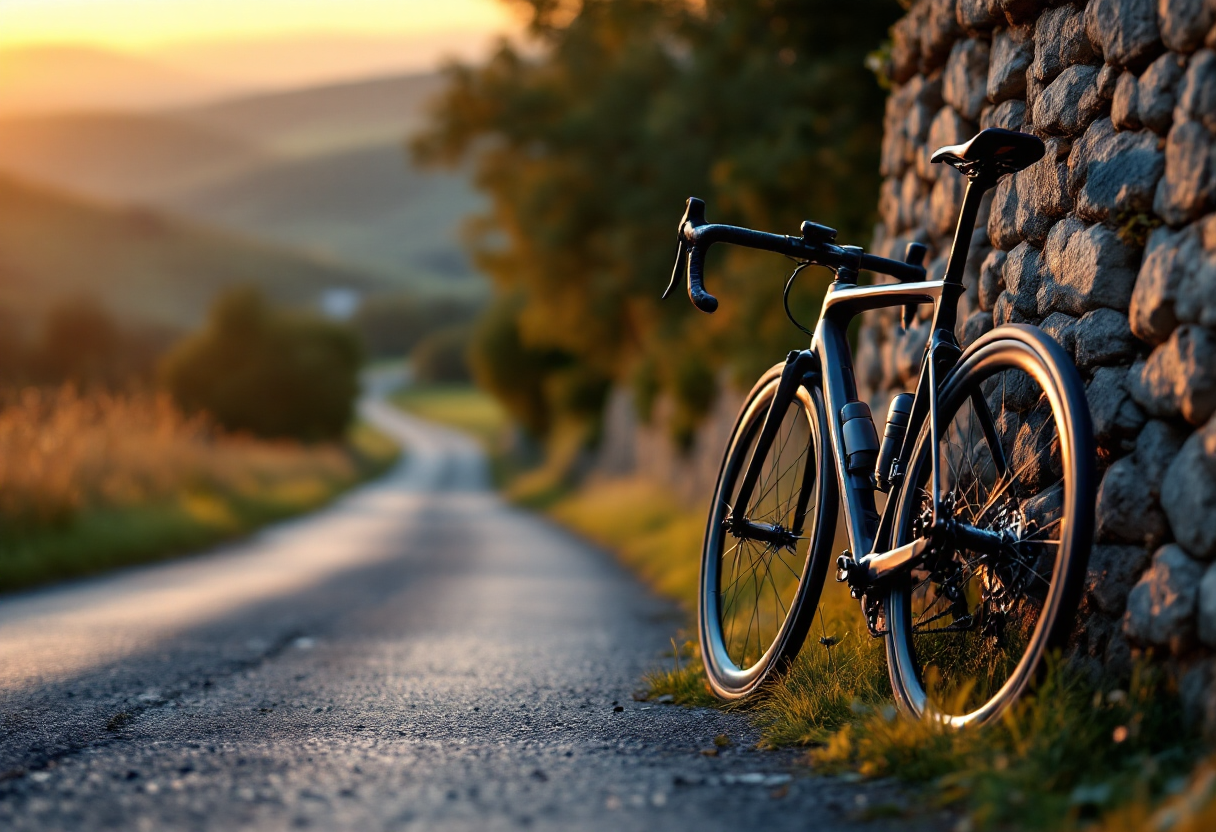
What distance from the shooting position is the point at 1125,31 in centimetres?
319

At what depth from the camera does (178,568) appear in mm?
11828

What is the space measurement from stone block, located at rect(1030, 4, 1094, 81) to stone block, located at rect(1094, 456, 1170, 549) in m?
1.36

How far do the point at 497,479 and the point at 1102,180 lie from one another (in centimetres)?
4270

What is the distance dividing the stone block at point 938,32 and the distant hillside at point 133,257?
101m

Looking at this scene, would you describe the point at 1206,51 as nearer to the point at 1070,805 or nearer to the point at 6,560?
the point at 1070,805

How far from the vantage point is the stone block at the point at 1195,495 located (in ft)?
8.61

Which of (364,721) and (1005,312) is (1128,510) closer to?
(1005,312)

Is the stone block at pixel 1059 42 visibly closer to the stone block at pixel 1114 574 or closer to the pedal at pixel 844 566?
the stone block at pixel 1114 574

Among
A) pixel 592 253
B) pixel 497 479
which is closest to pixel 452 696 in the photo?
pixel 592 253

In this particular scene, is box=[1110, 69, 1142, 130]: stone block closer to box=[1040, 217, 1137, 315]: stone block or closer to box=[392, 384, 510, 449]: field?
box=[1040, 217, 1137, 315]: stone block

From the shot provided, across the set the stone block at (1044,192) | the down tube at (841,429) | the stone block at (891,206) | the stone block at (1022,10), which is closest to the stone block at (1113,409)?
the stone block at (1044,192)

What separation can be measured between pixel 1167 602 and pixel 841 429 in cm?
130

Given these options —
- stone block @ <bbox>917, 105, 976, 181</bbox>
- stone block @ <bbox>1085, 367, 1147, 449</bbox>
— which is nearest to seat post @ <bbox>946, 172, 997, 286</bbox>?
stone block @ <bbox>1085, 367, 1147, 449</bbox>

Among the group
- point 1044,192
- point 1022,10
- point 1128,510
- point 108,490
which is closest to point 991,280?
point 1044,192
